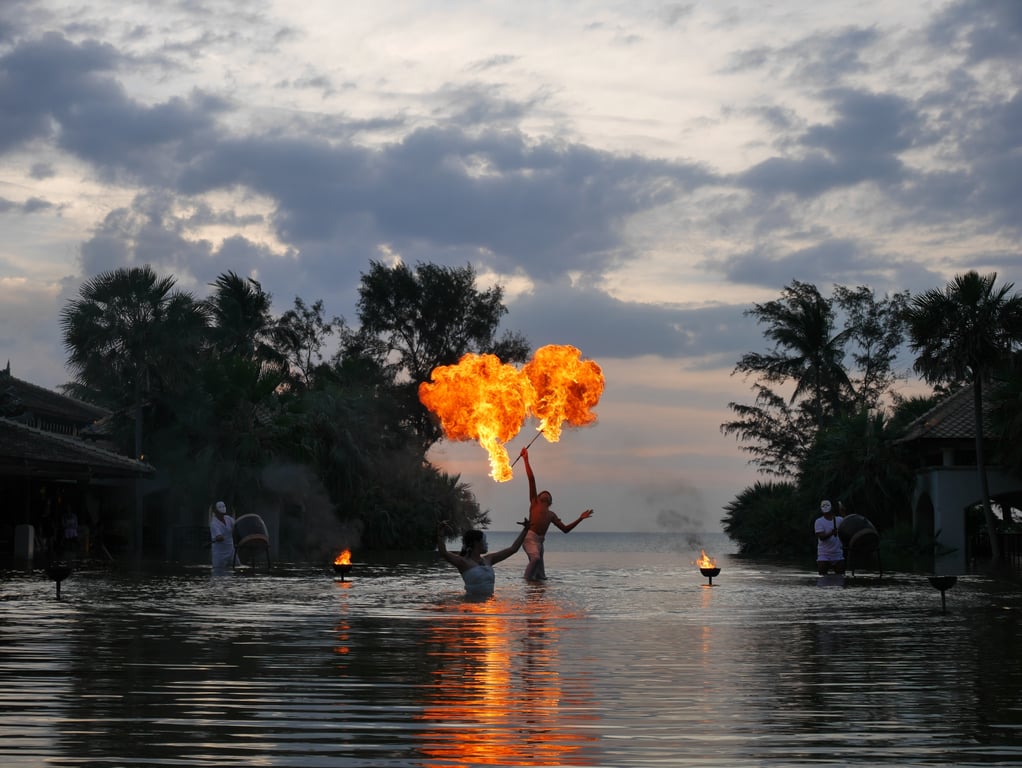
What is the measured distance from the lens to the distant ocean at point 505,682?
7.19 metres

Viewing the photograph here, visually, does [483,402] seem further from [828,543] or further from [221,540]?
[828,543]

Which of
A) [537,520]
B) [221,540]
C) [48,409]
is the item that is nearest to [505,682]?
[537,520]

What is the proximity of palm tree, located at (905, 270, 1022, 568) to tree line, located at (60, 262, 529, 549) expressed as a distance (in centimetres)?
2191

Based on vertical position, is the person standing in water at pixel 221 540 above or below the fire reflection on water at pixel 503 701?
above

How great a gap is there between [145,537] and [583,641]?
1624 inches

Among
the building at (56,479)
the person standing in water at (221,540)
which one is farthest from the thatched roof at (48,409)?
the person standing in water at (221,540)

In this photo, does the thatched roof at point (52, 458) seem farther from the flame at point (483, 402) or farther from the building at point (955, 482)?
the building at point (955, 482)

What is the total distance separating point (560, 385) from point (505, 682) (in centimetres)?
1884

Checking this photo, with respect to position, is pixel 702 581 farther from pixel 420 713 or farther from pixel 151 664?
pixel 420 713

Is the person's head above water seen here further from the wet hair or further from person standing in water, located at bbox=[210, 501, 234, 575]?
person standing in water, located at bbox=[210, 501, 234, 575]

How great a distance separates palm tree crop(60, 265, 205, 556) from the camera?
46000 millimetres

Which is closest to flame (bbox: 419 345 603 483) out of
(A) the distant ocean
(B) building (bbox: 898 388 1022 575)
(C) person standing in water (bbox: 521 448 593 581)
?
(C) person standing in water (bbox: 521 448 593 581)

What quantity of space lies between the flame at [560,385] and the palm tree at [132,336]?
70.0 feet

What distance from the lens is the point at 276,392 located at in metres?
57.3
